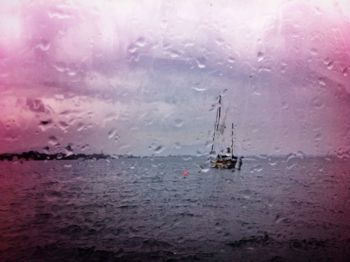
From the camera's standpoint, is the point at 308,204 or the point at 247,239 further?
the point at 308,204

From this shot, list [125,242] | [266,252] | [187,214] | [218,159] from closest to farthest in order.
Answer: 1. [266,252]
2. [125,242]
3. [187,214]
4. [218,159]

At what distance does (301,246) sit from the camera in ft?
69.8

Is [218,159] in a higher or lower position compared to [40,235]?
higher

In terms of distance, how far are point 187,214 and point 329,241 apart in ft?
44.2

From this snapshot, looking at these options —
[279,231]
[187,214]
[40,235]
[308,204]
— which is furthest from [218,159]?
[40,235]

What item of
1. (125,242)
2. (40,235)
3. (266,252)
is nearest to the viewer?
(266,252)

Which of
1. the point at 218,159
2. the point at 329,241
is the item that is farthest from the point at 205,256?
the point at 218,159

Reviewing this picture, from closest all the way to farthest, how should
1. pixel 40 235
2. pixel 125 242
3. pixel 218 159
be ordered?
pixel 125 242, pixel 40 235, pixel 218 159

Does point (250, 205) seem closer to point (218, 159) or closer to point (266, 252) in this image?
point (266, 252)

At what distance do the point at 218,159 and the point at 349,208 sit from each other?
1153 inches

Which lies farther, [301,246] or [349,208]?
[349,208]

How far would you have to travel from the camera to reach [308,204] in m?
41.4

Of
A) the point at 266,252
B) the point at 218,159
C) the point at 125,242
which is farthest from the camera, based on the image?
the point at 218,159

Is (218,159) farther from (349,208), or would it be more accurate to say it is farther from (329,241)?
(329,241)
